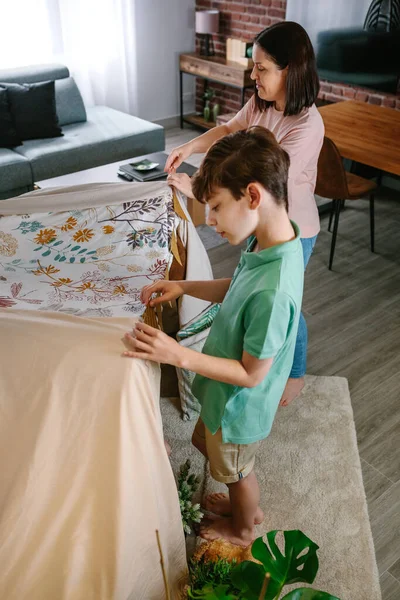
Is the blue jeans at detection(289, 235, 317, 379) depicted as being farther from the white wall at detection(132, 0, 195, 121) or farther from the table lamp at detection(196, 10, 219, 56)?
the white wall at detection(132, 0, 195, 121)

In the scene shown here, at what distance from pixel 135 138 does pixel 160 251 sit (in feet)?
8.57

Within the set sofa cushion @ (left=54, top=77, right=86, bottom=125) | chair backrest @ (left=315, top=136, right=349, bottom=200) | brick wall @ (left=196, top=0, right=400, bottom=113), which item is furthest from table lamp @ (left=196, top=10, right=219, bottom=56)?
chair backrest @ (left=315, top=136, right=349, bottom=200)

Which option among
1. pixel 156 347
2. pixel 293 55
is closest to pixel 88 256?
pixel 156 347

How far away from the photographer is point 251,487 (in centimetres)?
145

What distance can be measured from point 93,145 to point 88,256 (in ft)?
7.91

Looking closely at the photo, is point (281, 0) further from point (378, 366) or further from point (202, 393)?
point (202, 393)

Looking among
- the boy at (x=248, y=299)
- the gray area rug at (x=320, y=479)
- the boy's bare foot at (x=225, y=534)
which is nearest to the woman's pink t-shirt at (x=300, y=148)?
the boy at (x=248, y=299)

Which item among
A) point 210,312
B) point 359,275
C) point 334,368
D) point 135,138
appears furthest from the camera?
point 135,138

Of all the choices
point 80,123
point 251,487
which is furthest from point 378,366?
point 80,123

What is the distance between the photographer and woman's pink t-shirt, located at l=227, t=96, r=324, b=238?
1621 mm

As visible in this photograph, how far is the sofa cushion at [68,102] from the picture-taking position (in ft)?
13.0

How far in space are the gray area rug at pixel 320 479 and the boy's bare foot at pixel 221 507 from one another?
42mm

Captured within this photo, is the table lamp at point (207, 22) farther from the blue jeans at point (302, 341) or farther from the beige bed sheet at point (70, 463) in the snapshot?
the beige bed sheet at point (70, 463)

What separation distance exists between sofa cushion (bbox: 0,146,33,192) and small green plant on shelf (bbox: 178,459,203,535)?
2.45m
